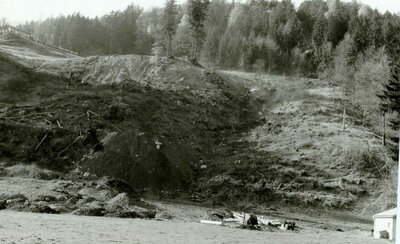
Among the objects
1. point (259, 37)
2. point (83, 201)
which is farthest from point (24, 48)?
point (83, 201)

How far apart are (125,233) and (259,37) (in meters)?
71.6

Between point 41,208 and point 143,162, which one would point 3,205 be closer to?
point 41,208

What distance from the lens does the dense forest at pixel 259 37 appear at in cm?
6228

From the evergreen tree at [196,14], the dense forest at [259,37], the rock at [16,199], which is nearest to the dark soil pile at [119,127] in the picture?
the rock at [16,199]

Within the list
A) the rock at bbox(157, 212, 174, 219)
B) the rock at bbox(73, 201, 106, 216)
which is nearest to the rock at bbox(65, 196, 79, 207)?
the rock at bbox(73, 201, 106, 216)

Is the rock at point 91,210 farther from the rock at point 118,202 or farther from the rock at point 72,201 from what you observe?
the rock at point 72,201

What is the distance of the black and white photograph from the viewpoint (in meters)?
22.1

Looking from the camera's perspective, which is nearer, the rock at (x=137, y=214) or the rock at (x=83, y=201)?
the rock at (x=137, y=214)

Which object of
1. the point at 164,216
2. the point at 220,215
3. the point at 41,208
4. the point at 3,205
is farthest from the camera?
the point at 220,215

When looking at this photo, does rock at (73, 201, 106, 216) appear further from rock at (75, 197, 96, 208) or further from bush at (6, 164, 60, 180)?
bush at (6, 164, 60, 180)

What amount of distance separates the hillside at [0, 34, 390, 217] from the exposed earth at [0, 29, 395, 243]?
0.11 meters

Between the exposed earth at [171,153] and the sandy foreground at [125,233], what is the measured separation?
15cm

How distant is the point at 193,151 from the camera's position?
129 feet

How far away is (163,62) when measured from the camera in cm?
5656
